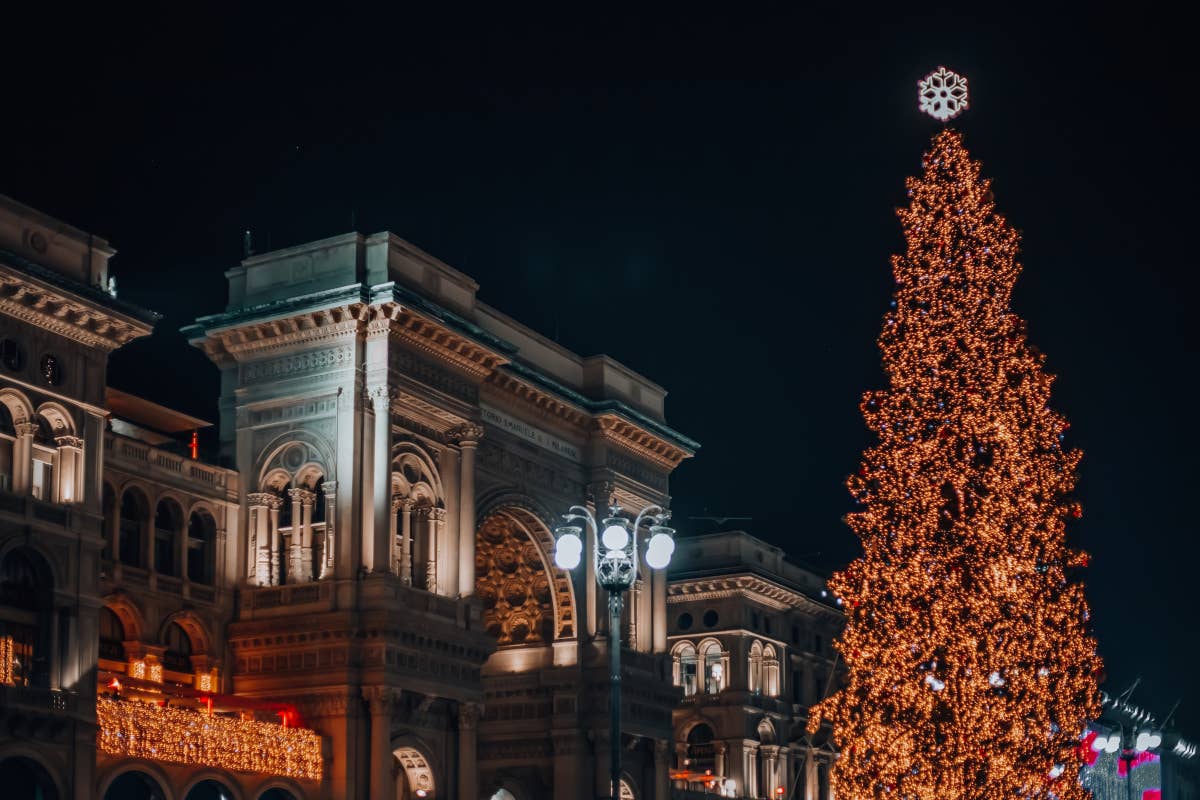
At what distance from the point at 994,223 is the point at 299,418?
20497 millimetres

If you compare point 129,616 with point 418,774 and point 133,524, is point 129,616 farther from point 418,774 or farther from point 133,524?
point 418,774

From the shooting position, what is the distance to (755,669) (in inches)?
3487

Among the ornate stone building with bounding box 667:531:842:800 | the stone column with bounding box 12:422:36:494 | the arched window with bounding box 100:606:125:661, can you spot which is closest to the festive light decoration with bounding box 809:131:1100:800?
the arched window with bounding box 100:606:125:661

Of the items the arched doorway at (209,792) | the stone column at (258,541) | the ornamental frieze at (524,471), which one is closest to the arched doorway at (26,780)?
the arched doorway at (209,792)

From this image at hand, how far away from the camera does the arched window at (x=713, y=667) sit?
287 feet

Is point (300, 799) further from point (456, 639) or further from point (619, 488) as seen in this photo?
point (619, 488)

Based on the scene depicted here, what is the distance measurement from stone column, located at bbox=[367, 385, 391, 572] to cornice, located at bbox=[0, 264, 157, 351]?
29.8ft

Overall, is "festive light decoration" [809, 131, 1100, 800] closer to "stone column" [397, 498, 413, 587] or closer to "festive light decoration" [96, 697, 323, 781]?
"stone column" [397, 498, 413, 587]

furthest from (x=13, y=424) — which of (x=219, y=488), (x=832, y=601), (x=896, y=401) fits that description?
(x=832, y=601)

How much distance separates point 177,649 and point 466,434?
35.6 ft

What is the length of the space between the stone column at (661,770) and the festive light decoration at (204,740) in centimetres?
1978

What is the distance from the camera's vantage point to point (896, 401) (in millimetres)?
48938

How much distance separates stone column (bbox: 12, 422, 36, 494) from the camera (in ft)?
134

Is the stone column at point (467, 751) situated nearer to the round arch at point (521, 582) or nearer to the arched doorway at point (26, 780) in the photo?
the round arch at point (521, 582)
